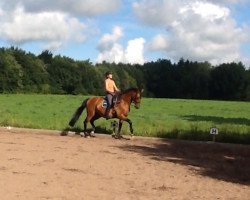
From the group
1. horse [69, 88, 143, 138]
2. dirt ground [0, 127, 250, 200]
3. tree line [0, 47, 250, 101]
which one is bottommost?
dirt ground [0, 127, 250, 200]

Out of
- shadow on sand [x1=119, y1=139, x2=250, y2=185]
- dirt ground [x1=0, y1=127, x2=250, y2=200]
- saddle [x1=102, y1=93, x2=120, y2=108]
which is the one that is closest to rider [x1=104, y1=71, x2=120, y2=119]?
saddle [x1=102, y1=93, x2=120, y2=108]

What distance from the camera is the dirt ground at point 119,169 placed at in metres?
8.83

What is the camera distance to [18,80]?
250ft

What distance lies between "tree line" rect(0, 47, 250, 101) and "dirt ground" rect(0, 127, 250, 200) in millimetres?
59591

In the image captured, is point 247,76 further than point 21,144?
Yes

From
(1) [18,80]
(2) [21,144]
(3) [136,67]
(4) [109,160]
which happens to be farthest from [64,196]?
(3) [136,67]

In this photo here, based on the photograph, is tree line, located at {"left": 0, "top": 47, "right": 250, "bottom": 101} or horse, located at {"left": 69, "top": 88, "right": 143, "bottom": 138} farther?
tree line, located at {"left": 0, "top": 47, "right": 250, "bottom": 101}

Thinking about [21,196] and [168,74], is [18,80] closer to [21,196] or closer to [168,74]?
[168,74]

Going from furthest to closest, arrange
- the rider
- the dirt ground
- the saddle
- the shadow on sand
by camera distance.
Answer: the saddle → the rider → the shadow on sand → the dirt ground

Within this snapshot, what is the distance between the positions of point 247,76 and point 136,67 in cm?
2722

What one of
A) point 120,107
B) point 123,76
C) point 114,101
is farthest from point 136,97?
point 123,76

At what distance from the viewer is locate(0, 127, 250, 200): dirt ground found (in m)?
8.83

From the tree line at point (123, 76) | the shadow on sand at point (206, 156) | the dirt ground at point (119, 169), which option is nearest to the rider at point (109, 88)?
the dirt ground at point (119, 169)

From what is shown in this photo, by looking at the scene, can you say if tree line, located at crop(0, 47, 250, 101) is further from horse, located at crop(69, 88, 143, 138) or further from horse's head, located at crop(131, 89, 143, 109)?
horse's head, located at crop(131, 89, 143, 109)
